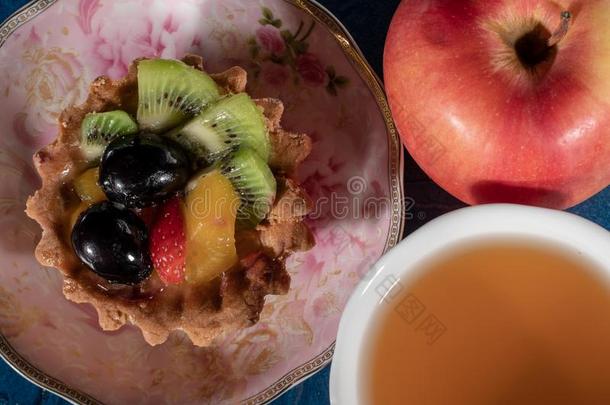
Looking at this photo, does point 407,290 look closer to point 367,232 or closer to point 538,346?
point 538,346

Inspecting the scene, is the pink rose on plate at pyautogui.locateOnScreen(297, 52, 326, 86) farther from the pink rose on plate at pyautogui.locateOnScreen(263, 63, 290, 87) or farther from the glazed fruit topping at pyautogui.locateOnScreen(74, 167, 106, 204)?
the glazed fruit topping at pyautogui.locateOnScreen(74, 167, 106, 204)

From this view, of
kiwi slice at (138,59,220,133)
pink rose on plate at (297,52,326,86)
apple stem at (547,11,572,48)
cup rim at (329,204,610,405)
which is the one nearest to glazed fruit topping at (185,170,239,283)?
kiwi slice at (138,59,220,133)

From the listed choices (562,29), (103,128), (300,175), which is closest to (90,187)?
(103,128)

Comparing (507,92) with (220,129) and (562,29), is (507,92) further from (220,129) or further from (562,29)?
(220,129)

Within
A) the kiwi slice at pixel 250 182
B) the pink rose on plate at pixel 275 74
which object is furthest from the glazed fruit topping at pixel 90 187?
the pink rose on plate at pixel 275 74

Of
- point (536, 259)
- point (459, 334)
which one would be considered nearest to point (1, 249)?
point (459, 334)

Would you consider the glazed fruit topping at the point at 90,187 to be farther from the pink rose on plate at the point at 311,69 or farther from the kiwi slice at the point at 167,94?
the pink rose on plate at the point at 311,69
